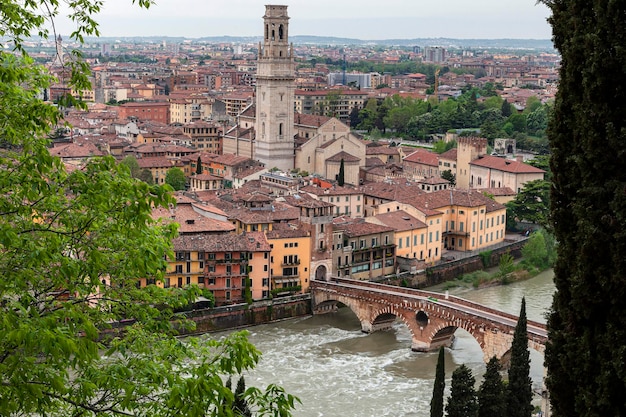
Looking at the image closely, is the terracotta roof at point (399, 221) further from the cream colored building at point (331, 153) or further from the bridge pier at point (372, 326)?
the cream colored building at point (331, 153)

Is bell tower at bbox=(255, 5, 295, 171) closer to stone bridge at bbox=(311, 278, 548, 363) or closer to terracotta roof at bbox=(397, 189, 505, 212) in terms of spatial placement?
terracotta roof at bbox=(397, 189, 505, 212)

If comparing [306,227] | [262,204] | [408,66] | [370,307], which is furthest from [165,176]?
[408,66]

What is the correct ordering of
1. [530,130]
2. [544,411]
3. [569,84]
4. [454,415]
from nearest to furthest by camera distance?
[569,84] < [454,415] < [544,411] < [530,130]

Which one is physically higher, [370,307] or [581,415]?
[581,415]

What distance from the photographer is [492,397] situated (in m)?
13.1

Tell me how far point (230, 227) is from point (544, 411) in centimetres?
991

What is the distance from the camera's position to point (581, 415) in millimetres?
5344

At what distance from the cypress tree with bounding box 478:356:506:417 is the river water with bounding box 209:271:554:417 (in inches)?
74.7

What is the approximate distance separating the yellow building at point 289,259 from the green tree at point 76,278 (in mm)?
16658

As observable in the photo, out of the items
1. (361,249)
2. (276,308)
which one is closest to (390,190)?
(361,249)

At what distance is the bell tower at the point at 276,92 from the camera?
35688 millimetres

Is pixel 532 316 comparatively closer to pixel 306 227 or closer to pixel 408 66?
pixel 306 227

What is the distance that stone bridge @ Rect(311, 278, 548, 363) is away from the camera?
17766 millimetres

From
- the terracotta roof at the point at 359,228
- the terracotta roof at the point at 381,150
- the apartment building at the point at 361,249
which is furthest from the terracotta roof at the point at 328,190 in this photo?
the terracotta roof at the point at 381,150
